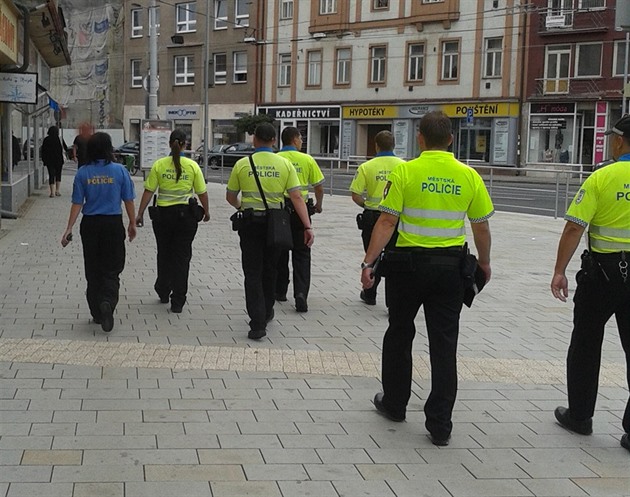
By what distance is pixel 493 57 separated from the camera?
41.9 m

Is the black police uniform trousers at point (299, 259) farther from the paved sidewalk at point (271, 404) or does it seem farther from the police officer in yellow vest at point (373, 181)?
the police officer in yellow vest at point (373, 181)

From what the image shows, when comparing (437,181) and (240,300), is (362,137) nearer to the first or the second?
(240,300)

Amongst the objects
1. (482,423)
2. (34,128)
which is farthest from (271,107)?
(482,423)

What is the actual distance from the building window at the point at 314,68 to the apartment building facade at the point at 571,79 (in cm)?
1224

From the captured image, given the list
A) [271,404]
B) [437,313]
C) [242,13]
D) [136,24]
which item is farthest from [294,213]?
[136,24]

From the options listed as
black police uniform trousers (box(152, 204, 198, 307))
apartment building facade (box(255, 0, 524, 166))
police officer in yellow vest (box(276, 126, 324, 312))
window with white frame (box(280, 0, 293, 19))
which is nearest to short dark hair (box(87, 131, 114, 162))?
black police uniform trousers (box(152, 204, 198, 307))

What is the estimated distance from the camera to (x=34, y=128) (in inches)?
944

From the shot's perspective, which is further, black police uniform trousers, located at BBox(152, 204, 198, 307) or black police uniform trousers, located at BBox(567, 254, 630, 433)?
black police uniform trousers, located at BBox(152, 204, 198, 307)

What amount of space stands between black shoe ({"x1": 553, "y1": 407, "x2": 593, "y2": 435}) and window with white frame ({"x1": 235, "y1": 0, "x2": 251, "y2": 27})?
1892 inches

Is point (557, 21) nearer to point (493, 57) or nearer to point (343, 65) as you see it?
point (493, 57)

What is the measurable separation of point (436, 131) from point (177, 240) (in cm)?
402

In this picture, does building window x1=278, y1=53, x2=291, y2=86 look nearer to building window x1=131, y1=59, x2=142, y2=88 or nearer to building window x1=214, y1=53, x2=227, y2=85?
building window x1=214, y1=53, x2=227, y2=85

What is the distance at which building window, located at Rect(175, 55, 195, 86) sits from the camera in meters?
53.5

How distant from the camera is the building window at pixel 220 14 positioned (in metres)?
51.8
